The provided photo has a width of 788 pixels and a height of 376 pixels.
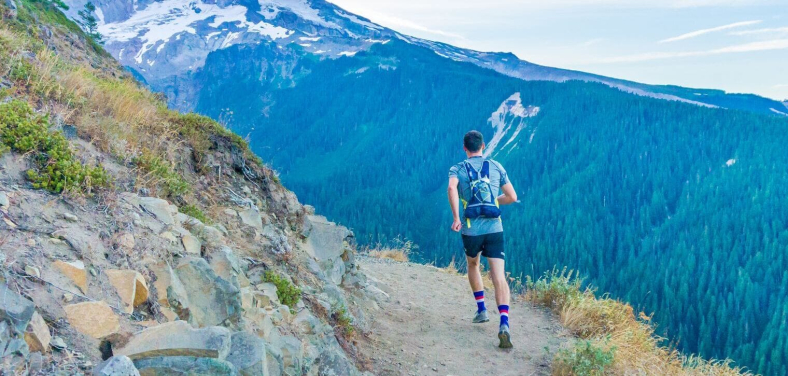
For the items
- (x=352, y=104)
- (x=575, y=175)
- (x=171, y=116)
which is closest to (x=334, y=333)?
(x=171, y=116)

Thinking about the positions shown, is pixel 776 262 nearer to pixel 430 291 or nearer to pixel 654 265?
pixel 654 265

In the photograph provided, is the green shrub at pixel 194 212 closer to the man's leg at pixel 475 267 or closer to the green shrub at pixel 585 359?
the man's leg at pixel 475 267

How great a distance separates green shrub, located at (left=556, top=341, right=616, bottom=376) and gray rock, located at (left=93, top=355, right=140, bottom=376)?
16.9 ft

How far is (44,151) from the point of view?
184 inches

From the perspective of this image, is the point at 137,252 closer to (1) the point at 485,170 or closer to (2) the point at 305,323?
(2) the point at 305,323

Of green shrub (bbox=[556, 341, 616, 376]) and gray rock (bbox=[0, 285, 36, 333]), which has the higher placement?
gray rock (bbox=[0, 285, 36, 333])

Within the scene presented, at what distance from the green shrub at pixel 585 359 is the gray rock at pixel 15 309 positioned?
224 inches

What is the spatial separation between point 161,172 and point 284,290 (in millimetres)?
2117

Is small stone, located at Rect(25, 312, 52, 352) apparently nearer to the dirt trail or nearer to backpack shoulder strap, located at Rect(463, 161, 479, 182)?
the dirt trail

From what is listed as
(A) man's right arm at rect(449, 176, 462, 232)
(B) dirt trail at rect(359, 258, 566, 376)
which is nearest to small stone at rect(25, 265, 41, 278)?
(B) dirt trail at rect(359, 258, 566, 376)

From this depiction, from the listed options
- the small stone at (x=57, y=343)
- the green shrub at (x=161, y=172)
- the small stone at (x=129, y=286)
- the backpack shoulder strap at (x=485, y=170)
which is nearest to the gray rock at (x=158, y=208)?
the green shrub at (x=161, y=172)

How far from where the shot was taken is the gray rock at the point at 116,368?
2.88 metres

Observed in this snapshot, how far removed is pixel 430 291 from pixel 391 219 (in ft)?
340

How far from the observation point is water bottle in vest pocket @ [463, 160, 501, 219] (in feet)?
22.3
